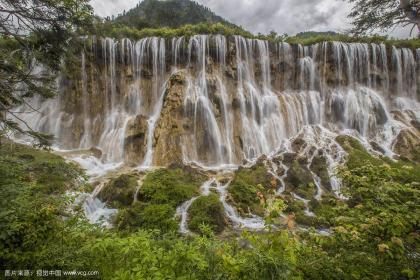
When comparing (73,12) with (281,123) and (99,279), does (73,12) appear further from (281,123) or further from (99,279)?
(281,123)

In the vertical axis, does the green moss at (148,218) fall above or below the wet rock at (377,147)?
below

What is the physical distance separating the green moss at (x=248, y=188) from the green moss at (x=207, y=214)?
2.79ft

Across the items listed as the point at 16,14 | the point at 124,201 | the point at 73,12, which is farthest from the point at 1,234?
the point at 124,201

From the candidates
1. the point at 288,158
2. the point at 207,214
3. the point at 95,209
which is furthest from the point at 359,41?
the point at 95,209

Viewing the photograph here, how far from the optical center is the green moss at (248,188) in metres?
12.2

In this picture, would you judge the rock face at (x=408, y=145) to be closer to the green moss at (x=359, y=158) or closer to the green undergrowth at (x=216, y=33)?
the green moss at (x=359, y=158)

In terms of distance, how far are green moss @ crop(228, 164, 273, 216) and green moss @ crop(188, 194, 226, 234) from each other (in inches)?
33.4

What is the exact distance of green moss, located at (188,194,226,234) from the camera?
10312 mm

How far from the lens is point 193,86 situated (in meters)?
20.9

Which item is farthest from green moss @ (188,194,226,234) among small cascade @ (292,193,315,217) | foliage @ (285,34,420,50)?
foliage @ (285,34,420,50)

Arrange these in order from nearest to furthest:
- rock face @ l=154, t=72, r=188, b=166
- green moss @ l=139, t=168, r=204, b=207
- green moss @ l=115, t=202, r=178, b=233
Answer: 1. green moss @ l=115, t=202, r=178, b=233
2. green moss @ l=139, t=168, r=204, b=207
3. rock face @ l=154, t=72, r=188, b=166

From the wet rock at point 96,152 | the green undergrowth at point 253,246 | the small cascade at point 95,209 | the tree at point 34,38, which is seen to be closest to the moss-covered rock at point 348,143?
the small cascade at point 95,209

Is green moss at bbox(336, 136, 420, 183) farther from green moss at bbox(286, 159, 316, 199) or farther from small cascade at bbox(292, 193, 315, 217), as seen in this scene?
small cascade at bbox(292, 193, 315, 217)

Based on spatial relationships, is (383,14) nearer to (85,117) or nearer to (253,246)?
(253,246)
